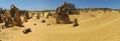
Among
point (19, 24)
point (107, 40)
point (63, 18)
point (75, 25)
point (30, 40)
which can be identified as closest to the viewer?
point (107, 40)

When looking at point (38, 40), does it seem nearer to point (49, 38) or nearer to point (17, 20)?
point (49, 38)

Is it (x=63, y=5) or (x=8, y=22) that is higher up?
(x=63, y=5)

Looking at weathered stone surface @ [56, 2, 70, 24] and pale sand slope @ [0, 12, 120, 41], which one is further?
weathered stone surface @ [56, 2, 70, 24]

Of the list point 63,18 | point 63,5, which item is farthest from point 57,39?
point 63,5

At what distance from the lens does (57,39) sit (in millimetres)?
16766

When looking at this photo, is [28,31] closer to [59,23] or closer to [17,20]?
[59,23]

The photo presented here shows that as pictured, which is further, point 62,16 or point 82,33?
point 62,16

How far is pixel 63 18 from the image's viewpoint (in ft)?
91.4

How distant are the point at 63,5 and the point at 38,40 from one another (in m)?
12.4

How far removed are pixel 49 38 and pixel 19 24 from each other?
13686 mm

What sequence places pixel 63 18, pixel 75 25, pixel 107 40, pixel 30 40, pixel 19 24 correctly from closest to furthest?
pixel 107 40, pixel 30 40, pixel 75 25, pixel 63 18, pixel 19 24

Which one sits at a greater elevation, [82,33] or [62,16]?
[62,16]

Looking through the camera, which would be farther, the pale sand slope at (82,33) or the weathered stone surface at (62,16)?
the weathered stone surface at (62,16)

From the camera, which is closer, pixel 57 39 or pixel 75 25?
pixel 57 39
